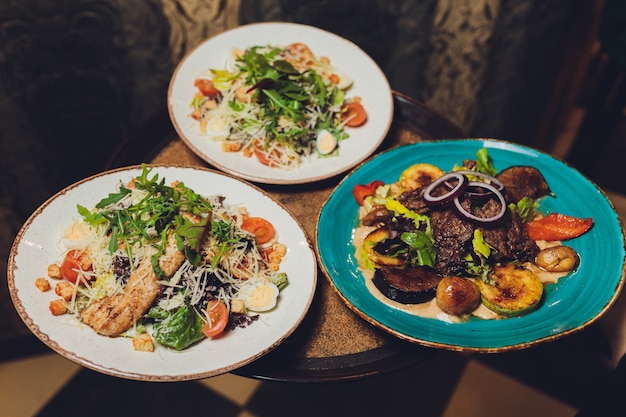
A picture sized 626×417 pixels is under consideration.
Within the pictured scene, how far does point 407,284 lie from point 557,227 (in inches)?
36.6

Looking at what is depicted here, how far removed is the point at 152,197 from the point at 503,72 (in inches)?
153

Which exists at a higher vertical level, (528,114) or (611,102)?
(611,102)

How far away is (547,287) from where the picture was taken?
2668 mm

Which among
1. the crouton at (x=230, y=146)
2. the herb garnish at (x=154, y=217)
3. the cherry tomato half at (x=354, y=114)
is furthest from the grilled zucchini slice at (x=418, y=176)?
the herb garnish at (x=154, y=217)

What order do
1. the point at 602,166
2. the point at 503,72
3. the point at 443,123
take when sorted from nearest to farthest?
the point at 443,123
the point at 503,72
the point at 602,166

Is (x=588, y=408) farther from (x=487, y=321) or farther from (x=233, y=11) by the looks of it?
(x=233, y=11)

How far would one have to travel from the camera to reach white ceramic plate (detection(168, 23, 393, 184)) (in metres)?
3.15

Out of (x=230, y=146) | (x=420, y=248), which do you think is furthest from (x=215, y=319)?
(x=230, y=146)

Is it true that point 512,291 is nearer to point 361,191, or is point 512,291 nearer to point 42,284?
point 361,191

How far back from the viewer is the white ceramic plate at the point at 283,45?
3154mm

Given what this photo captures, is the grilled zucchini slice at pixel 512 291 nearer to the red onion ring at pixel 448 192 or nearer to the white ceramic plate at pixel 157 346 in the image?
the red onion ring at pixel 448 192

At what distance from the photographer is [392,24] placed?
481 centimetres

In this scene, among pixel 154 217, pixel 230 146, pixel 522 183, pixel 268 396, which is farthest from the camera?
pixel 268 396

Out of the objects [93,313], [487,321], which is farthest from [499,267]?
[93,313]
